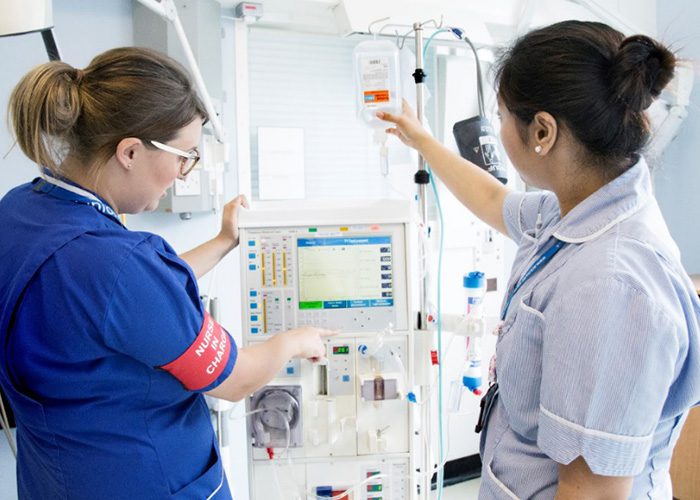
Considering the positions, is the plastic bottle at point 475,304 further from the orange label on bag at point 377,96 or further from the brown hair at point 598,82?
the brown hair at point 598,82

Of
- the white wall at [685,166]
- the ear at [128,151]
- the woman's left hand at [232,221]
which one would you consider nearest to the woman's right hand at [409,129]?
the woman's left hand at [232,221]

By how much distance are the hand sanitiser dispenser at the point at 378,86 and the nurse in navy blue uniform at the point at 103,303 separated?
639 millimetres

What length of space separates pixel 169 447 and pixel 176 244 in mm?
1241

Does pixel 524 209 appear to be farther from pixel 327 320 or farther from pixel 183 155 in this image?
pixel 183 155

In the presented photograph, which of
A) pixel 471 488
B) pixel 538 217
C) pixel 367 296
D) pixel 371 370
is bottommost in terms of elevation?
pixel 471 488

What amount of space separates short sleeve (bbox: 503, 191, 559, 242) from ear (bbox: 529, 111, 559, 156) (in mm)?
291

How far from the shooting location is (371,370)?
1.49 m

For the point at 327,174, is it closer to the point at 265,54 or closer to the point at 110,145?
the point at 265,54

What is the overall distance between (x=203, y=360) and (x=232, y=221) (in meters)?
0.59

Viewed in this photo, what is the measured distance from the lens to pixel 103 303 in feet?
2.88

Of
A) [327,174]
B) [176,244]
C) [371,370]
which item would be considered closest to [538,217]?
[371,370]

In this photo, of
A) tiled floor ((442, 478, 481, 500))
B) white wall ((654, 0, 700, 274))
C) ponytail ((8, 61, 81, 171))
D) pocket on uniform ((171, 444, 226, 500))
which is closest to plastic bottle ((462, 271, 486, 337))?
pocket on uniform ((171, 444, 226, 500))

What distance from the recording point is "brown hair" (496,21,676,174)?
0.85 m

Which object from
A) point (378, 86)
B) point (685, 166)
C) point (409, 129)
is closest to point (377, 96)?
point (378, 86)
